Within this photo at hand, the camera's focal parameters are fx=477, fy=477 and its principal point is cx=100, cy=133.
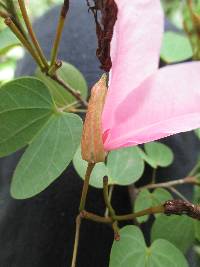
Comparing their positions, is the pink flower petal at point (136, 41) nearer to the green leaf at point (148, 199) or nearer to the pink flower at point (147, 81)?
the pink flower at point (147, 81)

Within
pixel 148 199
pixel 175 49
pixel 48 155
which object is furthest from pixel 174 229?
pixel 175 49

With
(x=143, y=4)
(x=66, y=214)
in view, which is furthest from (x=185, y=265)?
(x=143, y=4)

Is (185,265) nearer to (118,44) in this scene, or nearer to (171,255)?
(171,255)

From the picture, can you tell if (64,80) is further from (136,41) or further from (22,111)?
(136,41)

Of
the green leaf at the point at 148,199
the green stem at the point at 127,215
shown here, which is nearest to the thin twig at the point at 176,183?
A: the green leaf at the point at 148,199

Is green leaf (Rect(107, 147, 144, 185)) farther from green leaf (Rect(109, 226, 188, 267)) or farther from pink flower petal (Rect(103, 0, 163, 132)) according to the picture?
pink flower petal (Rect(103, 0, 163, 132))
